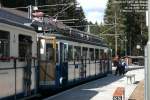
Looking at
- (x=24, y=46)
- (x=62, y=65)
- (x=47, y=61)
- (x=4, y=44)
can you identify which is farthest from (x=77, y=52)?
(x=4, y=44)

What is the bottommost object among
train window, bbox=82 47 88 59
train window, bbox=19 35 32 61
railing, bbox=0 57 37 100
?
railing, bbox=0 57 37 100

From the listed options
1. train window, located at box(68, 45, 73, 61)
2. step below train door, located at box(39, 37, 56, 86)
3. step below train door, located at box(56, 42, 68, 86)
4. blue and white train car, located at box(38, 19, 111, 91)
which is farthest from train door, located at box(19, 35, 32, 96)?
train window, located at box(68, 45, 73, 61)

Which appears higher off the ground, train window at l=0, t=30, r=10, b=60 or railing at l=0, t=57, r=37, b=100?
train window at l=0, t=30, r=10, b=60

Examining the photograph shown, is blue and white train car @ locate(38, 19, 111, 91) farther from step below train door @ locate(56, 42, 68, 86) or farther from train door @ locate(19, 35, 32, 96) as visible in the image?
train door @ locate(19, 35, 32, 96)

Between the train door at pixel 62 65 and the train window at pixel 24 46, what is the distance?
174 inches

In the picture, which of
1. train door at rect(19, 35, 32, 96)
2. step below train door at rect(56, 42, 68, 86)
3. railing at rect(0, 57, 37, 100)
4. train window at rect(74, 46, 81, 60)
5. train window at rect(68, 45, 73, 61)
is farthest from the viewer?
train window at rect(74, 46, 81, 60)

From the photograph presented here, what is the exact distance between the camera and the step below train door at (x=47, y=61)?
63.7 feet

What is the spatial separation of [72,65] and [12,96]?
388 inches

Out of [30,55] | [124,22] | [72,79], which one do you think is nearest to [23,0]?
[124,22]

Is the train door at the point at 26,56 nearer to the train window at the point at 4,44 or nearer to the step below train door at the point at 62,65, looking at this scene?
the train window at the point at 4,44

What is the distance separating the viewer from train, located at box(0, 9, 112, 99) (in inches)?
564

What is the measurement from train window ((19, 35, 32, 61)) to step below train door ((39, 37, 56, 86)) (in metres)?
2.39

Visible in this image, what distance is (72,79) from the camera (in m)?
24.4

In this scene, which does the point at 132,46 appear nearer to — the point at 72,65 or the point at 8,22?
the point at 72,65
